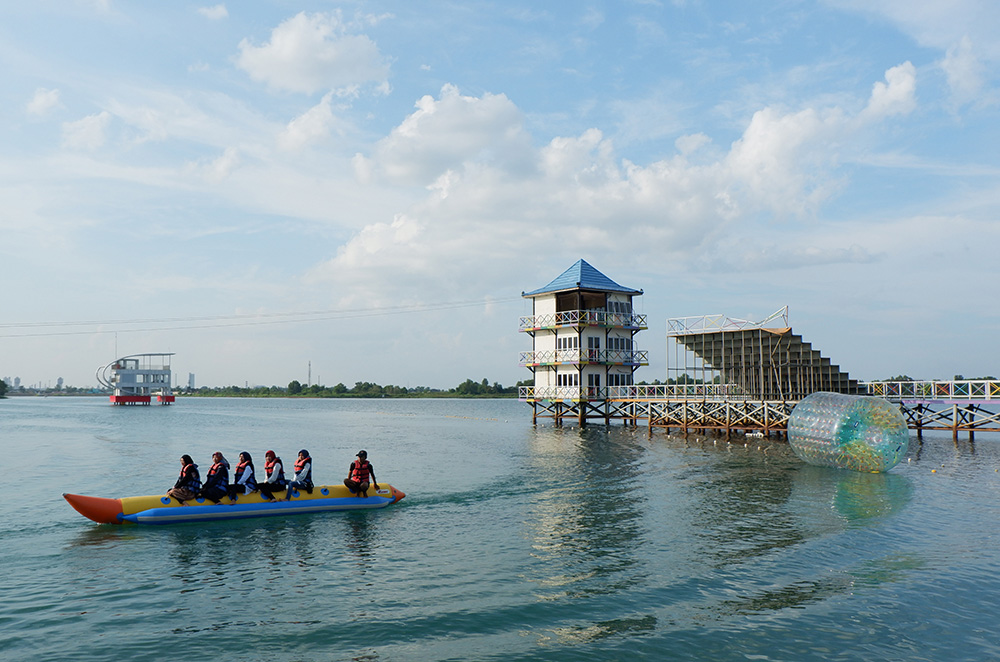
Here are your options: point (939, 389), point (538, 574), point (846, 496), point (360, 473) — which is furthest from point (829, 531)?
point (939, 389)

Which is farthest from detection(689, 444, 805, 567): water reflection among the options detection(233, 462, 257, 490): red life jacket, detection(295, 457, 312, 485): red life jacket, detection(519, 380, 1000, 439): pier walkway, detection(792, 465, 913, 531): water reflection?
detection(233, 462, 257, 490): red life jacket

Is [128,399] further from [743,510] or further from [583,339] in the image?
[743,510]

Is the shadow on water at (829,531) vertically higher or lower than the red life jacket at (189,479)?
lower

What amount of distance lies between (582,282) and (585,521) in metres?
36.2

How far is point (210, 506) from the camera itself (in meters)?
18.9

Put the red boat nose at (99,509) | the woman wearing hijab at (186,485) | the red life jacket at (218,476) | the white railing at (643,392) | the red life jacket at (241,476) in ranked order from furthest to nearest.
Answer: the white railing at (643,392)
the red life jacket at (241,476)
the red life jacket at (218,476)
the woman wearing hijab at (186,485)
the red boat nose at (99,509)

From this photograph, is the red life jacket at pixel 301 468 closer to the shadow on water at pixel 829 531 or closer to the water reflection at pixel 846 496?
the shadow on water at pixel 829 531

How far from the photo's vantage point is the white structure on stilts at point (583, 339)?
177 feet

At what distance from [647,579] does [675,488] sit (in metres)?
12.0

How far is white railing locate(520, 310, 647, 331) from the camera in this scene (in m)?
53.3

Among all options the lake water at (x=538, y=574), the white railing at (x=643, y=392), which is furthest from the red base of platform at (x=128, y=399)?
the lake water at (x=538, y=574)

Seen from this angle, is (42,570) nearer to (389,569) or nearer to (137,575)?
(137,575)

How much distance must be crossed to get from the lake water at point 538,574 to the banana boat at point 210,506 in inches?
15.2

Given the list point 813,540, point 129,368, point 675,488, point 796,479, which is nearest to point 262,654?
point 813,540
